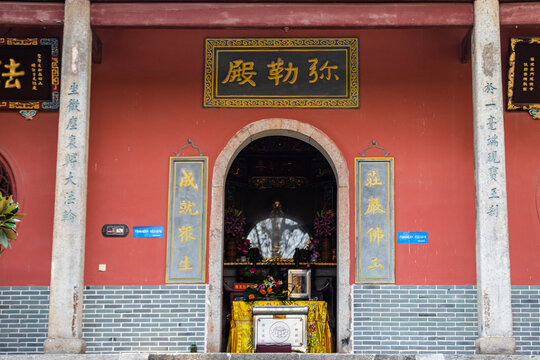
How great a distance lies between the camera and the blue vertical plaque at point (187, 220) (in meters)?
8.63

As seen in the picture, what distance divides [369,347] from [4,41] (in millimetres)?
5222

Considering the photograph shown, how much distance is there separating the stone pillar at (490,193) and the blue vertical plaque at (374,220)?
1.24 metres

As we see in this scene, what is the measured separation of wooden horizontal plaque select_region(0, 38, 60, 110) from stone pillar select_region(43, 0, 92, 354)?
1.06m

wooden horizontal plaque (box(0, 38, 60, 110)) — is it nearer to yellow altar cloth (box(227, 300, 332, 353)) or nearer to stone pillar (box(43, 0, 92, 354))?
stone pillar (box(43, 0, 92, 354))

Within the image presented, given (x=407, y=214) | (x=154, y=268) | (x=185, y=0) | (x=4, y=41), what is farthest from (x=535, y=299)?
(x=4, y=41)

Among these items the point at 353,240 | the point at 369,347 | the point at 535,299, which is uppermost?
the point at 353,240

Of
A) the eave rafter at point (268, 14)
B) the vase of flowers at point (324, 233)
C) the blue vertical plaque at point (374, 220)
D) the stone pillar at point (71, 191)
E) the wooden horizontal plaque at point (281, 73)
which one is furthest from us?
the vase of flowers at point (324, 233)

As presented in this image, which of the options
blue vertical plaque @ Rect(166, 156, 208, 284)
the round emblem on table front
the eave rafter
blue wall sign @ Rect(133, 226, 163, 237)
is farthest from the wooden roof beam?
the round emblem on table front

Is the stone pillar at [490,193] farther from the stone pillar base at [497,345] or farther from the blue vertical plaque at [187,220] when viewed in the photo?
the blue vertical plaque at [187,220]

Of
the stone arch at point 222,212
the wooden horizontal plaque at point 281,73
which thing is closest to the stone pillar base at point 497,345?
the stone arch at point 222,212

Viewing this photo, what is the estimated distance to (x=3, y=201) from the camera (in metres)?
6.90

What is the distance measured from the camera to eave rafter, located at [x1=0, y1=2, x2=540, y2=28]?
789cm

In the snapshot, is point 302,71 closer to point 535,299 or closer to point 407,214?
point 407,214

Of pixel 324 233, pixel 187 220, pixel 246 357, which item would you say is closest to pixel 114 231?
pixel 187 220
